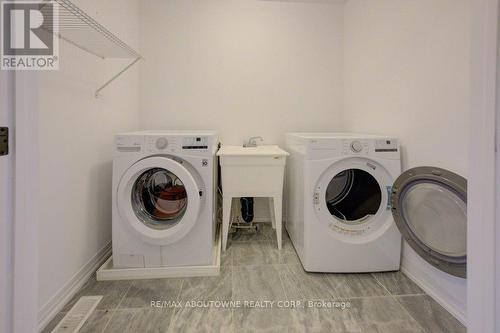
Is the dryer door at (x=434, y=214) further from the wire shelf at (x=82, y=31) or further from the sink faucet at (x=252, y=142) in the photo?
the wire shelf at (x=82, y=31)

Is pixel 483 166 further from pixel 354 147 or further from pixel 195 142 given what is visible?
pixel 195 142

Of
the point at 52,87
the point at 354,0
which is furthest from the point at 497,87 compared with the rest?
the point at 354,0

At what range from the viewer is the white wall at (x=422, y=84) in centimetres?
127

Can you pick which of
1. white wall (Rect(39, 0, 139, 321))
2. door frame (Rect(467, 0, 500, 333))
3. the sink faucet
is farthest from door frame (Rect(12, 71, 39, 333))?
the sink faucet

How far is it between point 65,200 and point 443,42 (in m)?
2.19

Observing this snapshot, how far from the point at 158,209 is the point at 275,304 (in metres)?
0.96

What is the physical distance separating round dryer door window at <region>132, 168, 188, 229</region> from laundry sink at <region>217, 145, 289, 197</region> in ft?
1.14

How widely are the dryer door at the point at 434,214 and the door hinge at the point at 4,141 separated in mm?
1672

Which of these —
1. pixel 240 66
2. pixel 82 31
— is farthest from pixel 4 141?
pixel 240 66

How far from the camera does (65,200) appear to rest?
4.60 feet

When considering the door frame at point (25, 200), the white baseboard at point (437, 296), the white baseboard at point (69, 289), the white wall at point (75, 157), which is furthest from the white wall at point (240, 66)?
the door frame at point (25, 200)

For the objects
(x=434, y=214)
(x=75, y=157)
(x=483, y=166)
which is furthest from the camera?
(x=75, y=157)

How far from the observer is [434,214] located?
133 cm

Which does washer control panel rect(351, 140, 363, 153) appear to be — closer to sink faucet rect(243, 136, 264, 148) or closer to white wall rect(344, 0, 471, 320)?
white wall rect(344, 0, 471, 320)
